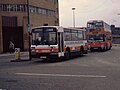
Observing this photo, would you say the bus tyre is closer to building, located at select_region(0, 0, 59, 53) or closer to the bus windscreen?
the bus windscreen

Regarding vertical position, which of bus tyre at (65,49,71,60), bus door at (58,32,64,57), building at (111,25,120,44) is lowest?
bus tyre at (65,49,71,60)

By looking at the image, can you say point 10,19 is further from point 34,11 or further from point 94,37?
point 94,37

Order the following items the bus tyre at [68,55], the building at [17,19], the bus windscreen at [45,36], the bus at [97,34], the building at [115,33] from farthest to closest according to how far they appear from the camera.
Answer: the building at [115,33] → the building at [17,19] → the bus at [97,34] → the bus tyre at [68,55] → the bus windscreen at [45,36]

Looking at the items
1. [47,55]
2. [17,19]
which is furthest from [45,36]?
[17,19]

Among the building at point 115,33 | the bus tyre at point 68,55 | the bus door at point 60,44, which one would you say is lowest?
the bus tyre at point 68,55

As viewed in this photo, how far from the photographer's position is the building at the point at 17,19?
5853cm

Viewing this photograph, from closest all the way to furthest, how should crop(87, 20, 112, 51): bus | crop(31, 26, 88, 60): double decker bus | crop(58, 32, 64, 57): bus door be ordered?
1. crop(31, 26, 88, 60): double decker bus
2. crop(58, 32, 64, 57): bus door
3. crop(87, 20, 112, 51): bus

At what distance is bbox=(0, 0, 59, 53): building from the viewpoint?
192ft

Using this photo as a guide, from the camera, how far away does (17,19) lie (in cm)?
5950

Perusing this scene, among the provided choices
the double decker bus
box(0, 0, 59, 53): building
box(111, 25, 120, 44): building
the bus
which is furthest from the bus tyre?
box(111, 25, 120, 44): building

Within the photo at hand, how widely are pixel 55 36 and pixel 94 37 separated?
68.7 ft

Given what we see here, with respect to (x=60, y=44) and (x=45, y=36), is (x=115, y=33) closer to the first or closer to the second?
(x=60, y=44)

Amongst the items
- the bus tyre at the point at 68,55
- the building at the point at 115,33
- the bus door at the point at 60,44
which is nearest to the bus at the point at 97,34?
the bus tyre at the point at 68,55

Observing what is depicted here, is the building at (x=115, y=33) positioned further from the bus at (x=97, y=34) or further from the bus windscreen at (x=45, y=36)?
the bus windscreen at (x=45, y=36)
